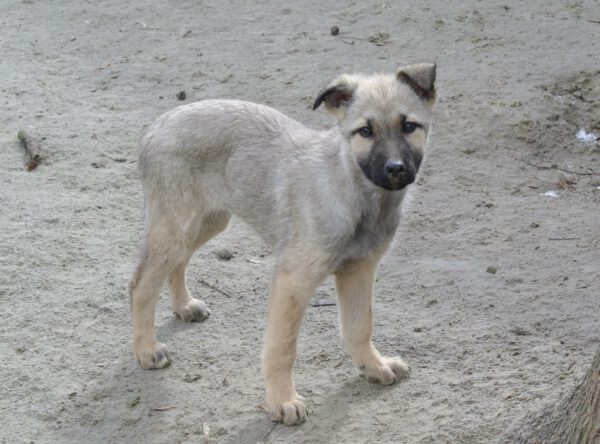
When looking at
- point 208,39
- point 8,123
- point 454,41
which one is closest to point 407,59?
point 454,41

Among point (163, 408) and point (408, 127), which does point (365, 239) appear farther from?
point (163, 408)

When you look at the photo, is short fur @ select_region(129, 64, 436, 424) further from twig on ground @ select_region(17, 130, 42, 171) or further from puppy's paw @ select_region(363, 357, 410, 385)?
twig on ground @ select_region(17, 130, 42, 171)

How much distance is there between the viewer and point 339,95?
5.07 meters

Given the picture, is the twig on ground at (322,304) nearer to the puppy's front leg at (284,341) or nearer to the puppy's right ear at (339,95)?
the puppy's front leg at (284,341)

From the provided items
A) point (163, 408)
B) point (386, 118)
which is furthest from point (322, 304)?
point (386, 118)

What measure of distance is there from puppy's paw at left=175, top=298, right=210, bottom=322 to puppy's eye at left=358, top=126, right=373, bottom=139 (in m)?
1.78

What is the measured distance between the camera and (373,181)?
4.75 m

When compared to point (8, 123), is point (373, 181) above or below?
above

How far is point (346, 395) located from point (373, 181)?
4.14 ft

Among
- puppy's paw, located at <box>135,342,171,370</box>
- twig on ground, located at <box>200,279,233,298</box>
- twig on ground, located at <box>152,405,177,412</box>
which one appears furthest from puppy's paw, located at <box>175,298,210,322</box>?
twig on ground, located at <box>152,405,177,412</box>

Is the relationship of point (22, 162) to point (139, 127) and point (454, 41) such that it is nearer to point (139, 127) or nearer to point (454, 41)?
point (139, 127)

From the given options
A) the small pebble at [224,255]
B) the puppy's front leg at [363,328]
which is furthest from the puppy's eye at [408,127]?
the small pebble at [224,255]

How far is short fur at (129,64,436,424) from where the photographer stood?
485 centimetres

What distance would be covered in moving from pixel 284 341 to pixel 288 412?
376 mm
